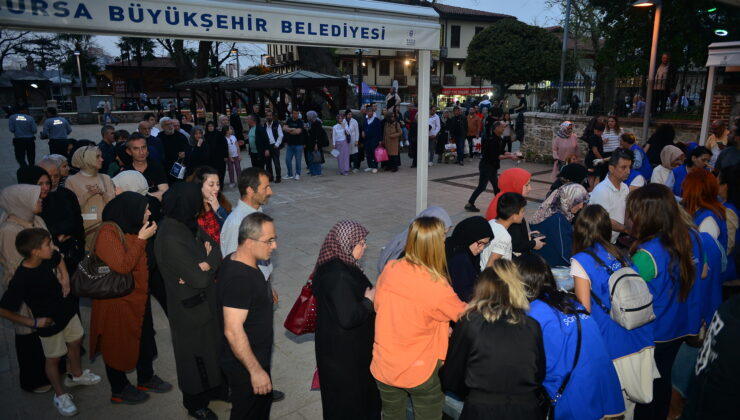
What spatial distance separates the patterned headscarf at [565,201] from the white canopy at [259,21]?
1.64 metres

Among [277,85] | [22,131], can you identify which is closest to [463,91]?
[277,85]

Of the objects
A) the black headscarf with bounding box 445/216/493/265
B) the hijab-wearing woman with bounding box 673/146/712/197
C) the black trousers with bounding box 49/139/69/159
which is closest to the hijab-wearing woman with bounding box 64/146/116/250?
the black headscarf with bounding box 445/216/493/265

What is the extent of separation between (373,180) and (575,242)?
1023 centimetres

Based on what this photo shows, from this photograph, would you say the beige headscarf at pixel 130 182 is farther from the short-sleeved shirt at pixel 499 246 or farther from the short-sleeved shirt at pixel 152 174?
the short-sleeved shirt at pixel 499 246

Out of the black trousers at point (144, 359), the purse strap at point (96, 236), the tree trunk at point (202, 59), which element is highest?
the tree trunk at point (202, 59)

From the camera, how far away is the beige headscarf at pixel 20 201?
3.80 metres

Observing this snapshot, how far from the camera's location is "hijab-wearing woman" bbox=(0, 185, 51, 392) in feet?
12.2

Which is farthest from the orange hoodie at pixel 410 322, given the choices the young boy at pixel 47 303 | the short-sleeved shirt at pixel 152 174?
the short-sleeved shirt at pixel 152 174

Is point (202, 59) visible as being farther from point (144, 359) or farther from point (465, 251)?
point (465, 251)

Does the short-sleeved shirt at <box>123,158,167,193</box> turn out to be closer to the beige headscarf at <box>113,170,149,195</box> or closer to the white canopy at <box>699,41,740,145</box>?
the beige headscarf at <box>113,170,149,195</box>

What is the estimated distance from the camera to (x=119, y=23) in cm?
390

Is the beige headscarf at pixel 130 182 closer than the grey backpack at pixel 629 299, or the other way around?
the grey backpack at pixel 629 299

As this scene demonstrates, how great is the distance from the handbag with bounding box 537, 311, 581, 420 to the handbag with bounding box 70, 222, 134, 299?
3.02 meters

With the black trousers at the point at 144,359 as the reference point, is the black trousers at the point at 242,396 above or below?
above
